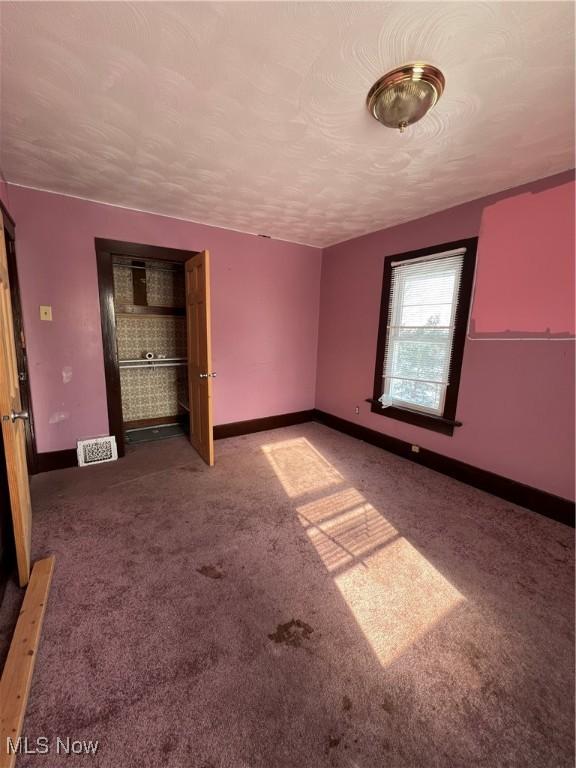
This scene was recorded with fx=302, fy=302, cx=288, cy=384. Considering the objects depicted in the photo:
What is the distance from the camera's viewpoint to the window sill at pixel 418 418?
9.59 feet

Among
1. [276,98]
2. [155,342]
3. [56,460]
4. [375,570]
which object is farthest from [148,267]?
[375,570]

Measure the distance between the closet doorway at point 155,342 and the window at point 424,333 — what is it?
200cm

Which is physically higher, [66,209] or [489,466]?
[66,209]

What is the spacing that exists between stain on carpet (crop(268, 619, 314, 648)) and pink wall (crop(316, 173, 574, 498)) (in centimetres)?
214

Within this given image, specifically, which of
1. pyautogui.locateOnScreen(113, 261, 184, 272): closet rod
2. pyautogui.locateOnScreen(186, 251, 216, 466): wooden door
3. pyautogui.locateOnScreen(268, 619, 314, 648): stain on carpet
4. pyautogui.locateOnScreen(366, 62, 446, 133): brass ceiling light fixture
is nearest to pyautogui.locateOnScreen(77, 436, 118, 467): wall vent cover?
pyautogui.locateOnScreen(186, 251, 216, 466): wooden door

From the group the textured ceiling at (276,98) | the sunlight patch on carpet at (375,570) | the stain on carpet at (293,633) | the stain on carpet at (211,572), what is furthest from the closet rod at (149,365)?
the stain on carpet at (293,633)

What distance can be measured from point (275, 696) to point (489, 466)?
7.90ft

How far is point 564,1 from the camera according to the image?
3.37 ft

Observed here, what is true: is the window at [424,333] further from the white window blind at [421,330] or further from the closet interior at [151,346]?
the closet interior at [151,346]

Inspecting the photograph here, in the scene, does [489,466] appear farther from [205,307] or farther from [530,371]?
[205,307]

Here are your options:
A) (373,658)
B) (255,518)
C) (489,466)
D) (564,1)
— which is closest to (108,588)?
(255,518)

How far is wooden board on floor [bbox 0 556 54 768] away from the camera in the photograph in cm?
101

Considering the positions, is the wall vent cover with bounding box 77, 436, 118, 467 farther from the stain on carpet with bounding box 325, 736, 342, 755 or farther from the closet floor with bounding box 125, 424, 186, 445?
the stain on carpet with bounding box 325, 736, 342, 755

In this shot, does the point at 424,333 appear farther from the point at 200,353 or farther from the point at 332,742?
the point at 332,742
